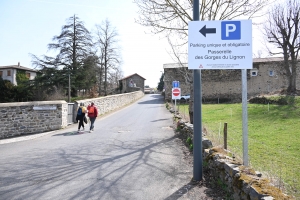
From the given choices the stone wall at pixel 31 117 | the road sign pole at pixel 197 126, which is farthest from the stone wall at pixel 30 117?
the road sign pole at pixel 197 126

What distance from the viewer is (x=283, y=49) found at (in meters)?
26.0

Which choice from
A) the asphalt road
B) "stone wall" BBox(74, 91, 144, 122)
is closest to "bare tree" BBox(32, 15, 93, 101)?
"stone wall" BBox(74, 91, 144, 122)

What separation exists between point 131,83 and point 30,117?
214 ft

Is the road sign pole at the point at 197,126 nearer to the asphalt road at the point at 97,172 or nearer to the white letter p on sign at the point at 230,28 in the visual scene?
the asphalt road at the point at 97,172

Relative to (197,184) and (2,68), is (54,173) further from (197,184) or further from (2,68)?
(2,68)

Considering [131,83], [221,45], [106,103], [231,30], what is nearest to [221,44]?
[221,45]

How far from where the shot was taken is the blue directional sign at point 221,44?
4953mm

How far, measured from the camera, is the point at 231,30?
502 centimetres

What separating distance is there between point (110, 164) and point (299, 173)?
4907 millimetres

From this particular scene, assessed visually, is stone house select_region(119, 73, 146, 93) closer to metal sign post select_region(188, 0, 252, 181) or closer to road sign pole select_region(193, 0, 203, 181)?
road sign pole select_region(193, 0, 203, 181)

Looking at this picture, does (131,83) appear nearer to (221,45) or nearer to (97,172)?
(97,172)

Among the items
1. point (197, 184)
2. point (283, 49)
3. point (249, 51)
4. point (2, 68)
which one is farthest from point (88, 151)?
point (2, 68)

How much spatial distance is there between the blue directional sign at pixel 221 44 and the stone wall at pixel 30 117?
40.8ft

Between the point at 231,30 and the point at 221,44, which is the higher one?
the point at 231,30
